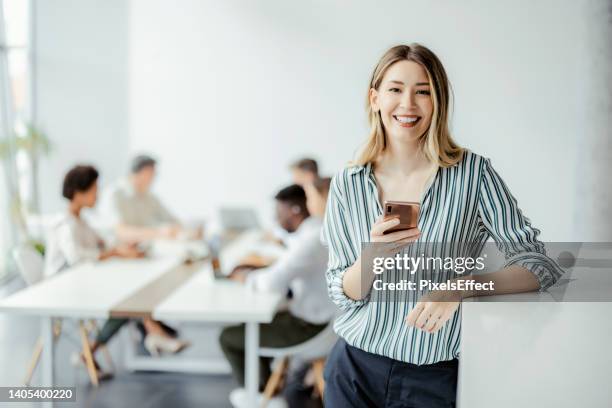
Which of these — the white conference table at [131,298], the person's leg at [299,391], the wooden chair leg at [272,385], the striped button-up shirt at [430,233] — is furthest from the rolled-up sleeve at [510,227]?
the person's leg at [299,391]

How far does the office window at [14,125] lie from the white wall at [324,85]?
643 mm

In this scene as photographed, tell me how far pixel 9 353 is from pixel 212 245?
42.7 inches

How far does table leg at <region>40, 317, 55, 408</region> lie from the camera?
2.77 m

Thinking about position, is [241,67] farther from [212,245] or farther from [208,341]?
[208,341]

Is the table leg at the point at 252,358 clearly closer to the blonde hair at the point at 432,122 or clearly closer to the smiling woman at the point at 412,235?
the smiling woman at the point at 412,235

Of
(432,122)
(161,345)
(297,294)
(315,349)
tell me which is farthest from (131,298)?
(432,122)

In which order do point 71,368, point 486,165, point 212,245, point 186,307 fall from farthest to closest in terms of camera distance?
point 71,368 → point 212,245 → point 186,307 → point 486,165

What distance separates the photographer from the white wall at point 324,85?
230 centimetres

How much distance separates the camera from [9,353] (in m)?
3.15

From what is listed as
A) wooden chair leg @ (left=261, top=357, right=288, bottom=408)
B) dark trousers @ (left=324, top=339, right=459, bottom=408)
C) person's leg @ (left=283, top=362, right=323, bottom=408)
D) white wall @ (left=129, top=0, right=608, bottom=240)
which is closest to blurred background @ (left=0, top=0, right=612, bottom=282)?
white wall @ (left=129, top=0, right=608, bottom=240)

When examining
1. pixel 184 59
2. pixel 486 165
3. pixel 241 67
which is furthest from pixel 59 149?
pixel 486 165

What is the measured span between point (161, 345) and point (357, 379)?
7.76 ft

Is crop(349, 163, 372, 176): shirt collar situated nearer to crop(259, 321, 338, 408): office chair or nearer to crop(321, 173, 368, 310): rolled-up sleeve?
crop(321, 173, 368, 310): rolled-up sleeve

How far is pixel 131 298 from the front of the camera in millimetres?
2947
